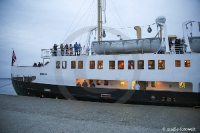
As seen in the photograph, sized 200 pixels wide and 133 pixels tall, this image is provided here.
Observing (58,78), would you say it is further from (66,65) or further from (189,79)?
(189,79)

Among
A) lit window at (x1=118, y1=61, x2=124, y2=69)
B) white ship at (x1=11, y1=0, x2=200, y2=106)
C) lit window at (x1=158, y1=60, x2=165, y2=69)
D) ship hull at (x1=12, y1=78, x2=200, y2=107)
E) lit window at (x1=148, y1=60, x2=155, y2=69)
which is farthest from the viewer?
lit window at (x1=118, y1=61, x2=124, y2=69)

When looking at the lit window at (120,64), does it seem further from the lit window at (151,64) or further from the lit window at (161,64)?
the lit window at (161,64)

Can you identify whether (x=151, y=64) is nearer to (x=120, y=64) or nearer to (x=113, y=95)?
(x=120, y=64)

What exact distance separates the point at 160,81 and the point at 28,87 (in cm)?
1395

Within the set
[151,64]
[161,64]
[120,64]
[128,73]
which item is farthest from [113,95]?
[161,64]

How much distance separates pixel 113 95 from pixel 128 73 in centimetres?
249

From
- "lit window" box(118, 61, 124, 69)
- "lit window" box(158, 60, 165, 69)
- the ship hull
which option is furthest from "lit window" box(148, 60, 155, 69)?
"lit window" box(118, 61, 124, 69)

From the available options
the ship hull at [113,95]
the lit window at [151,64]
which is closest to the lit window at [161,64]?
Result: the lit window at [151,64]

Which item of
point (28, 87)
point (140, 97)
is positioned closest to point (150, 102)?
point (140, 97)

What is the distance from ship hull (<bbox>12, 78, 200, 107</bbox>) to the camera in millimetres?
11312

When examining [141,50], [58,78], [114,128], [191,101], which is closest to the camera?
[114,128]

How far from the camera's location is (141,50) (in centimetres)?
1391

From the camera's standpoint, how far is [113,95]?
12.8 meters

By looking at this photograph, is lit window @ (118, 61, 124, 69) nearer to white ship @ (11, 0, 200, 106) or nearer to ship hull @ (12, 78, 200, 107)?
white ship @ (11, 0, 200, 106)
